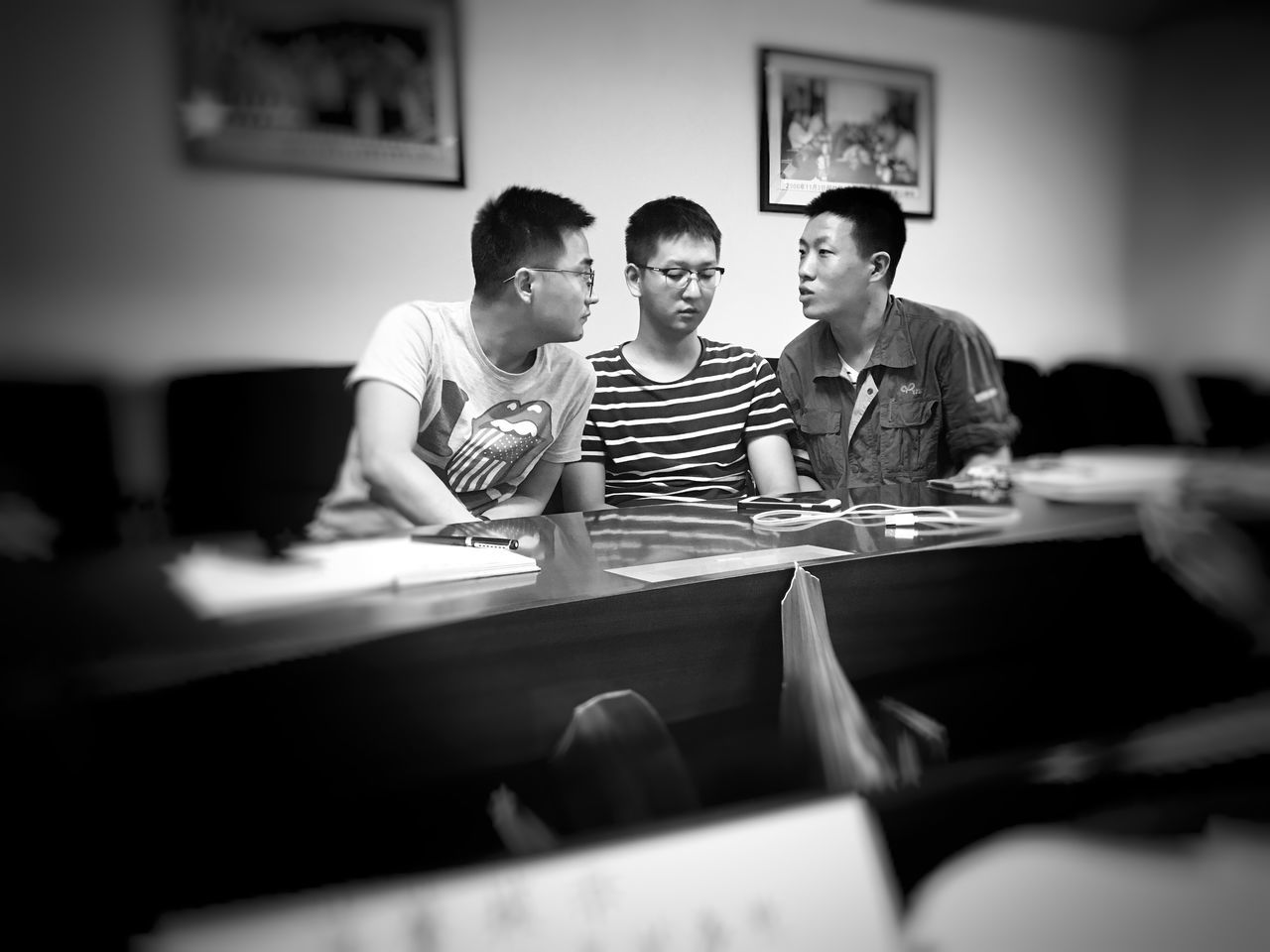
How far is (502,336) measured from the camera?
1.06m

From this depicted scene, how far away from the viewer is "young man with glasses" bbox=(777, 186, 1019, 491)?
46.4 inches

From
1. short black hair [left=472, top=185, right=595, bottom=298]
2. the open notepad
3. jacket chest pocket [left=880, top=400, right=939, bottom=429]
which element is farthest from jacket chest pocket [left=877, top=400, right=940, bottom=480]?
the open notepad

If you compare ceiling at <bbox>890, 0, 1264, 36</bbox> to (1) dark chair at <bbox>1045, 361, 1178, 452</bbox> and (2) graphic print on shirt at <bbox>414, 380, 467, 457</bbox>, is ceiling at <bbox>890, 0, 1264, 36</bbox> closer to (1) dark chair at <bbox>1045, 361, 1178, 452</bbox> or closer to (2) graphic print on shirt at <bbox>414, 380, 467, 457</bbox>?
(1) dark chair at <bbox>1045, 361, 1178, 452</bbox>

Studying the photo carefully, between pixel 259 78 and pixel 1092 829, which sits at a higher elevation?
pixel 259 78

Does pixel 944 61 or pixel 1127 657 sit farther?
pixel 944 61

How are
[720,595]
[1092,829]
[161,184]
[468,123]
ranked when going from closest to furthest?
[1092,829] → [720,595] → [161,184] → [468,123]

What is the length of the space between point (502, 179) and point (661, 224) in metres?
0.19

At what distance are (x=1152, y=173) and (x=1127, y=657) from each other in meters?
0.76

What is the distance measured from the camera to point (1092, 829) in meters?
0.57

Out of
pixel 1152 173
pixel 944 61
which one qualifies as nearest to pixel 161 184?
pixel 944 61

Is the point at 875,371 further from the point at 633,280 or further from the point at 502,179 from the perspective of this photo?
the point at 502,179

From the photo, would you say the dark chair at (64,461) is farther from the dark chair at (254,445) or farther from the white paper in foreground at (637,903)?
the white paper in foreground at (637,903)

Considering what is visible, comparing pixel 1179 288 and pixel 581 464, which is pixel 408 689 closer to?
pixel 581 464

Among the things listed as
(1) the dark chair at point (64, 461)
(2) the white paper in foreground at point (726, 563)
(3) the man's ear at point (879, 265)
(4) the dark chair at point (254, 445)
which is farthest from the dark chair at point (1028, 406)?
(1) the dark chair at point (64, 461)
